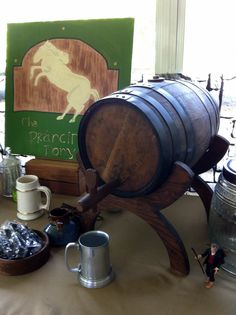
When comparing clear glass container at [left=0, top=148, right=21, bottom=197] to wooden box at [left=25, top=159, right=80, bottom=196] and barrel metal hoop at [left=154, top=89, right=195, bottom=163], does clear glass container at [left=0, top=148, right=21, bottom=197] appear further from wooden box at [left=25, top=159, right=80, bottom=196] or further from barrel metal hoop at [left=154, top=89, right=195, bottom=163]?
barrel metal hoop at [left=154, top=89, right=195, bottom=163]

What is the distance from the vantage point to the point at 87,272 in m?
0.86

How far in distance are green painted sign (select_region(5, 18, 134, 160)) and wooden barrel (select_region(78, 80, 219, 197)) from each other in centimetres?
31

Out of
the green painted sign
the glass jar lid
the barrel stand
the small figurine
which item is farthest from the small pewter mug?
the green painted sign

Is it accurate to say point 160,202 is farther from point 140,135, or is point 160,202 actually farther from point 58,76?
point 58,76

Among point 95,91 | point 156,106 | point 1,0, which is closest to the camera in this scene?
point 156,106

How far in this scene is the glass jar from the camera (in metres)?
0.92

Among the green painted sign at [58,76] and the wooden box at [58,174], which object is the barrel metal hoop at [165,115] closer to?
the green painted sign at [58,76]

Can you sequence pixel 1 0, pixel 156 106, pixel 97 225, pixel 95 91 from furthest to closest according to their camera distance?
pixel 1 0 < pixel 95 91 < pixel 97 225 < pixel 156 106

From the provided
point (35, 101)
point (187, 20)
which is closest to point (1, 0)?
point (35, 101)

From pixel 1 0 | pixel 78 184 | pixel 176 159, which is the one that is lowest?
pixel 78 184

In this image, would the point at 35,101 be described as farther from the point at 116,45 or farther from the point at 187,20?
the point at 187,20

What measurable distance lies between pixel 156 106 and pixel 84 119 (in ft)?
0.57

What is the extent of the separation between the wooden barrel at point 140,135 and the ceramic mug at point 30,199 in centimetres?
26

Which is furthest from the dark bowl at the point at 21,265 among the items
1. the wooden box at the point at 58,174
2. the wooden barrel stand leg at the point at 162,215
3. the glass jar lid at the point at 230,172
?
the glass jar lid at the point at 230,172
